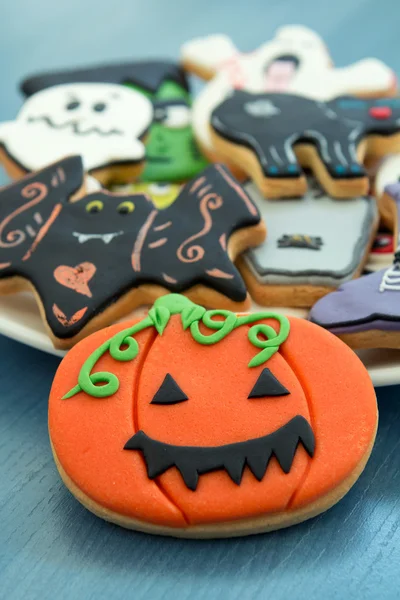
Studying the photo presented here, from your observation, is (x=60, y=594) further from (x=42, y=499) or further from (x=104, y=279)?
(x=104, y=279)

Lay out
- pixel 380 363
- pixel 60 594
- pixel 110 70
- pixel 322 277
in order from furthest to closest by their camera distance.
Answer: pixel 110 70 → pixel 322 277 → pixel 380 363 → pixel 60 594

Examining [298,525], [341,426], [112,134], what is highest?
[112,134]

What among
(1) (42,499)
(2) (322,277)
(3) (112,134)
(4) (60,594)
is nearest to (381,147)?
(2) (322,277)

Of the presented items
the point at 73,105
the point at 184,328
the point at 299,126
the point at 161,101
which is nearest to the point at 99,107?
the point at 73,105

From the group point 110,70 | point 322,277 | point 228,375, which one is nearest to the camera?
point 228,375

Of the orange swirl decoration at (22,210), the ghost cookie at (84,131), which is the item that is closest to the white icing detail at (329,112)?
the ghost cookie at (84,131)

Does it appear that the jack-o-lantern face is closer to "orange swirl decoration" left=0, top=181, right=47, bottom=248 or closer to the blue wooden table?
the blue wooden table
